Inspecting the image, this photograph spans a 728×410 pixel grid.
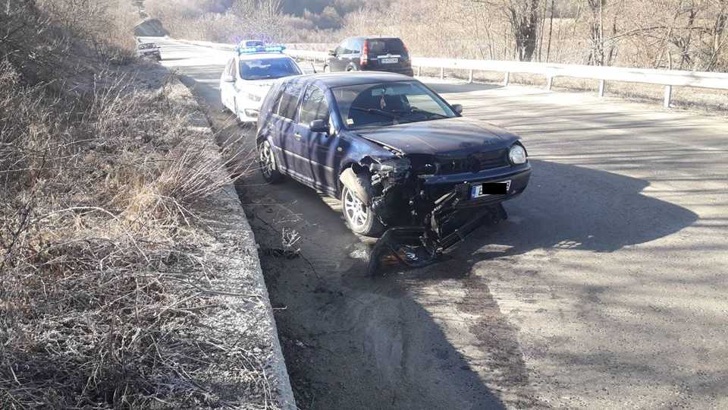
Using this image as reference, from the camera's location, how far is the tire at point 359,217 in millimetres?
5824

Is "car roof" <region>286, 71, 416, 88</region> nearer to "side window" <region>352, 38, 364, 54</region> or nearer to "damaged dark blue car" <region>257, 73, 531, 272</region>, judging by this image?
"damaged dark blue car" <region>257, 73, 531, 272</region>

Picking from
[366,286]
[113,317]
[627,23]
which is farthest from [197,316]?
[627,23]

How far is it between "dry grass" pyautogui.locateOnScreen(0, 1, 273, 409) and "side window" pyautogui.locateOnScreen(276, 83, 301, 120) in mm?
1692

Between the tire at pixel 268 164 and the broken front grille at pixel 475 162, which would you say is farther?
the tire at pixel 268 164

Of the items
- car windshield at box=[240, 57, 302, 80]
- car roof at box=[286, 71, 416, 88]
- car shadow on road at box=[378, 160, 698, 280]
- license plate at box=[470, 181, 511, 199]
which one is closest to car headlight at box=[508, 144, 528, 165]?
license plate at box=[470, 181, 511, 199]

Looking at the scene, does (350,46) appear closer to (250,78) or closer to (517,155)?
(250,78)

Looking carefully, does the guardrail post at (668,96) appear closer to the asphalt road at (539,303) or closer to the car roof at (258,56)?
the asphalt road at (539,303)

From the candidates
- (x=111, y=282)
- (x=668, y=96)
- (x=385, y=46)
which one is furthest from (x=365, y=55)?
(x=111, y=282)

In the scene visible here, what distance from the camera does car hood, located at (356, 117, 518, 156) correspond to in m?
5.56

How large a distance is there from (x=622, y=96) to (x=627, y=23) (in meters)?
5.42

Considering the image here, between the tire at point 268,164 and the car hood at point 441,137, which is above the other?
the car hood at point 441,137

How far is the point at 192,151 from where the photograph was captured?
20.0ft

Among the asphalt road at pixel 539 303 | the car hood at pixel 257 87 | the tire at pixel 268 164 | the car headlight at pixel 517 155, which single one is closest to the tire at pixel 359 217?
the asphalt road at pixel 539 303

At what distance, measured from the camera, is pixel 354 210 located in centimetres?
618
